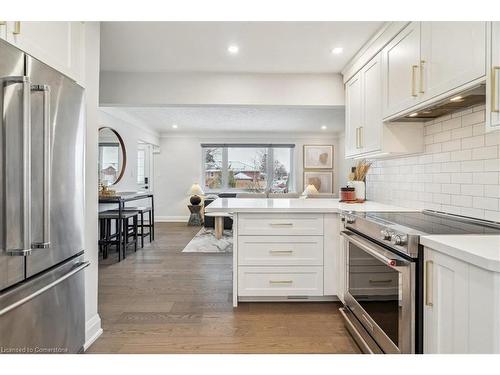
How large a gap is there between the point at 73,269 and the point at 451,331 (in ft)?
5.94

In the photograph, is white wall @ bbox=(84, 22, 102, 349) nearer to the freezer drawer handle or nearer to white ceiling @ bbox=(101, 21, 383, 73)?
the freezer drawer handle

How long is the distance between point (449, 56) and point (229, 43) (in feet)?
5.46

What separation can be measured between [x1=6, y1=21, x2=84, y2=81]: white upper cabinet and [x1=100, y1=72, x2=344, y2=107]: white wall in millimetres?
1417

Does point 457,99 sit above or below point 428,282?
above

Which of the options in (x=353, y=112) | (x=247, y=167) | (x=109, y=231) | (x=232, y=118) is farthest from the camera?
(x=247, y=167)

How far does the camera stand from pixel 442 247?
1135 millimetres

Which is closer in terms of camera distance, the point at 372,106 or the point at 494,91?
the point at 494,91

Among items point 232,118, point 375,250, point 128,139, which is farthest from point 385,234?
point 128,139

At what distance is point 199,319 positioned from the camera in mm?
2252

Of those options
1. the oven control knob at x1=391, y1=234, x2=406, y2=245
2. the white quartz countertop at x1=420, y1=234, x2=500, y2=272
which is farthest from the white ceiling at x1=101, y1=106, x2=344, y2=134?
the white quartz countertop at x1=420, y1=234, x2=500, y2=272

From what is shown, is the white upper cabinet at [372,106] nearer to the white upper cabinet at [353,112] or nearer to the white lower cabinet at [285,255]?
the white upper cabinet at [353,112]

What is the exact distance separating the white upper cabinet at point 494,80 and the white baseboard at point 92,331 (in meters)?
2.50

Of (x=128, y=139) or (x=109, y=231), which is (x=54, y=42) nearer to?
(x=109, y=231)
